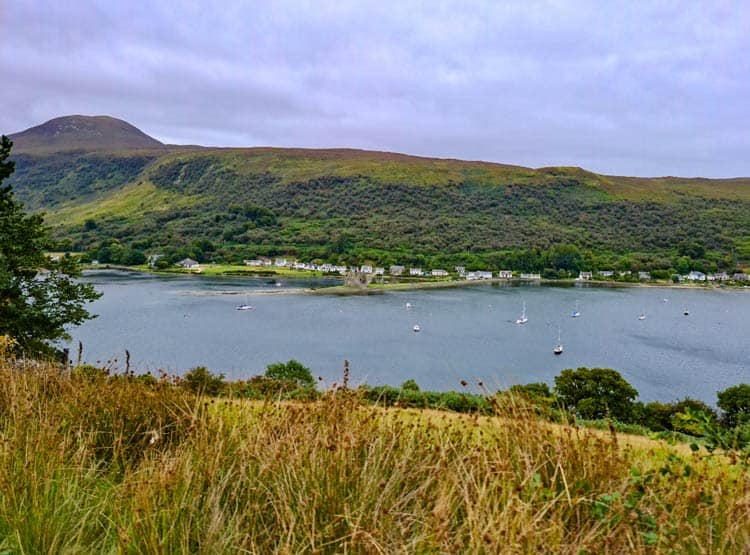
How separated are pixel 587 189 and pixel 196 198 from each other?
103 metres

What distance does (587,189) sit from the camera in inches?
5364

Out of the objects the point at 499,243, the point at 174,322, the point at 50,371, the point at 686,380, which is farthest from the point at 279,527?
the point at 499,243

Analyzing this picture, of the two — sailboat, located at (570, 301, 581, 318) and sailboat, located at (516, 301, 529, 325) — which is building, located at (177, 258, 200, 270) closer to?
sailboat, located at (516, 301, 529, 325)

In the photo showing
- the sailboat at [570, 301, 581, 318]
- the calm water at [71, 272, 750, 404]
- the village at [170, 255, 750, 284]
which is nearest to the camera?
the calm water at [71, 272, 750, 404]

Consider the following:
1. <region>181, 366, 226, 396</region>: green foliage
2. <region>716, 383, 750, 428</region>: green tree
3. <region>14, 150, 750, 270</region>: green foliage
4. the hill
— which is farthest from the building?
<region>716, 383, 750, 428</region>: green tree

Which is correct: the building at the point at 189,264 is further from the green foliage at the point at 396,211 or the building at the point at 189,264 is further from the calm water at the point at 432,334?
the calm water at the point at 432,334

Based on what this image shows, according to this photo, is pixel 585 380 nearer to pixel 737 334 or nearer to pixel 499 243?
pixel 737 334

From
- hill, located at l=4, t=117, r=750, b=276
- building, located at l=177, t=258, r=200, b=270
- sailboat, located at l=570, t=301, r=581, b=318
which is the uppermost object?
hill, located at l=4, t=117, r=750, b=276

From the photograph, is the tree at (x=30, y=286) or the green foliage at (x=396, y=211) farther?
the green foliage at (x=396, y=211)

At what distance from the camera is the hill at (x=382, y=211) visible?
Result: 9462 cm

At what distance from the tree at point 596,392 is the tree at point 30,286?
17.2 meters

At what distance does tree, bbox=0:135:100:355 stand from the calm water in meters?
8.87

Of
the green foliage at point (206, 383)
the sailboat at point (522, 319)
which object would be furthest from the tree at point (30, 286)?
the sailboat at point (522, 319)

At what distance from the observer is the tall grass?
81.3 inches
